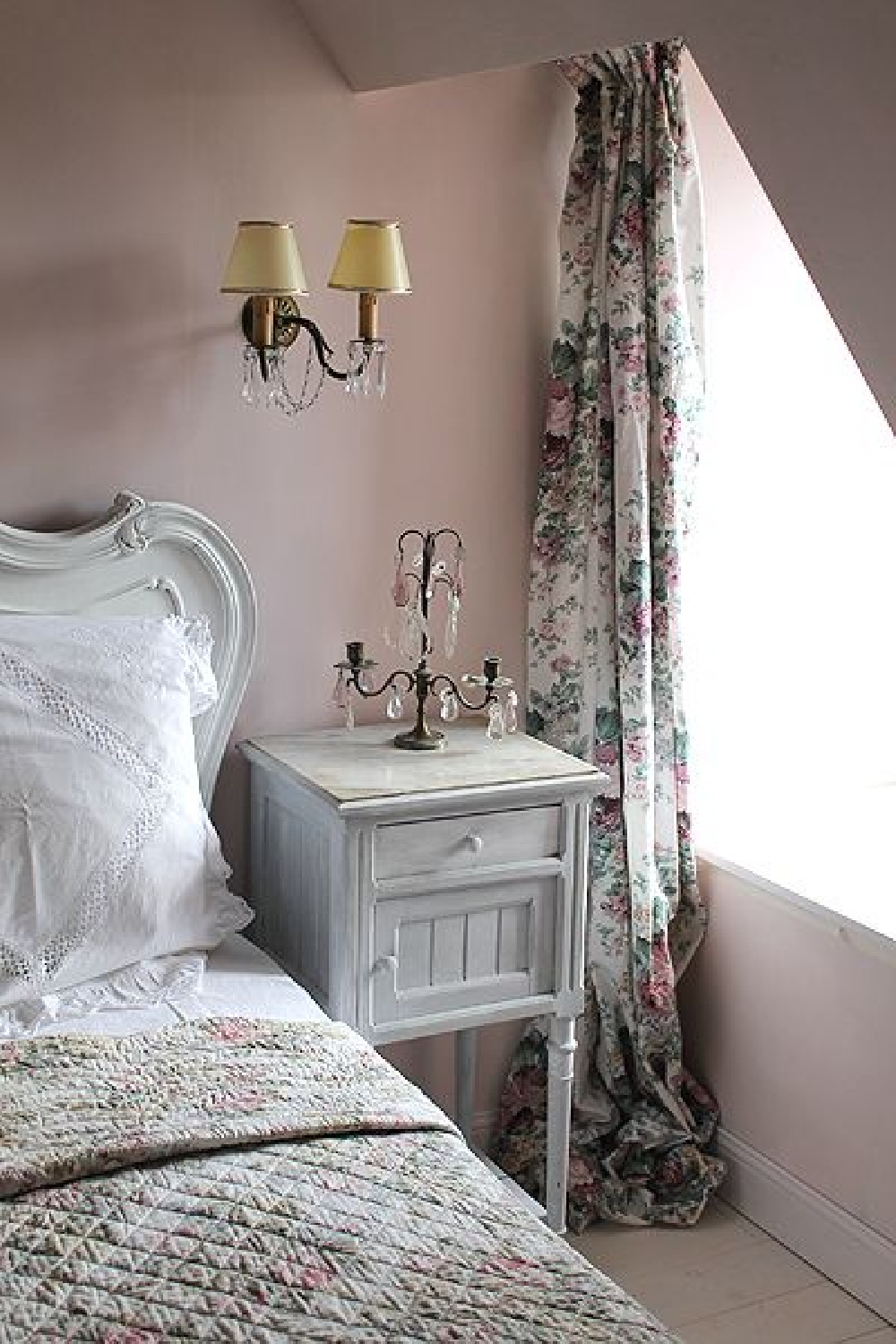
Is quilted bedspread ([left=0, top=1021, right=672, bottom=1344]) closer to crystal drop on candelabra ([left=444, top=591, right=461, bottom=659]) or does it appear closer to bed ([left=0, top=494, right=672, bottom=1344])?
bed ([left=0, top=494, right=672, bottom=1344])

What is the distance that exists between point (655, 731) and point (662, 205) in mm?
908

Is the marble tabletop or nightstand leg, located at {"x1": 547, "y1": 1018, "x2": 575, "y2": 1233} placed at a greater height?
the marble tabletop

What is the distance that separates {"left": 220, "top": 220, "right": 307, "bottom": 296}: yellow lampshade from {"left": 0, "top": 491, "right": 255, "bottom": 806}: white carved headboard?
378 millimetres

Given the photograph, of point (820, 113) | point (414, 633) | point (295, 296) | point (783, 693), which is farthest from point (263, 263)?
point (783, 693)

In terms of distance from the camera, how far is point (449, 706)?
3.09 m

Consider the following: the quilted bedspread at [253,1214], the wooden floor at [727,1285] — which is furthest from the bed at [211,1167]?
the wooden floor at [727,1285]

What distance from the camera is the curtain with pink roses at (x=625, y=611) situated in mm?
3088

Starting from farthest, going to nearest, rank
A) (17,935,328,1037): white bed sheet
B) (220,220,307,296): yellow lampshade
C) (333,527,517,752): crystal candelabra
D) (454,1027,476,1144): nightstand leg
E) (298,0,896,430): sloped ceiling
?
(454,1027,476,1144): nightstand leg
(333,527,517,752): crystal candelabra
(220,220,307,296): yellow lampshade
(17,935,328,1037): white bed sheet
(298,0,896,430): sloped ceiling

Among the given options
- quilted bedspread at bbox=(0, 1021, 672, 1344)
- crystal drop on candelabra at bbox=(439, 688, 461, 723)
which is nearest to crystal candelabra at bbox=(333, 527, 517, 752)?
crystal drop on candelabra at bbox=(439, 688, 461, 723)

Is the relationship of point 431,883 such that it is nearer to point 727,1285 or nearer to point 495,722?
point 495,722

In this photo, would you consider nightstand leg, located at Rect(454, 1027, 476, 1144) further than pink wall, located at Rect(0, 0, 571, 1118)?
Yes

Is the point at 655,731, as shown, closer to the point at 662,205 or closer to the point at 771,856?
the point at 771,856

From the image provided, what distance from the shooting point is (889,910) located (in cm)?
301

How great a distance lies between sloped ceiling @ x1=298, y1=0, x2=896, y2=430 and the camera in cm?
182
